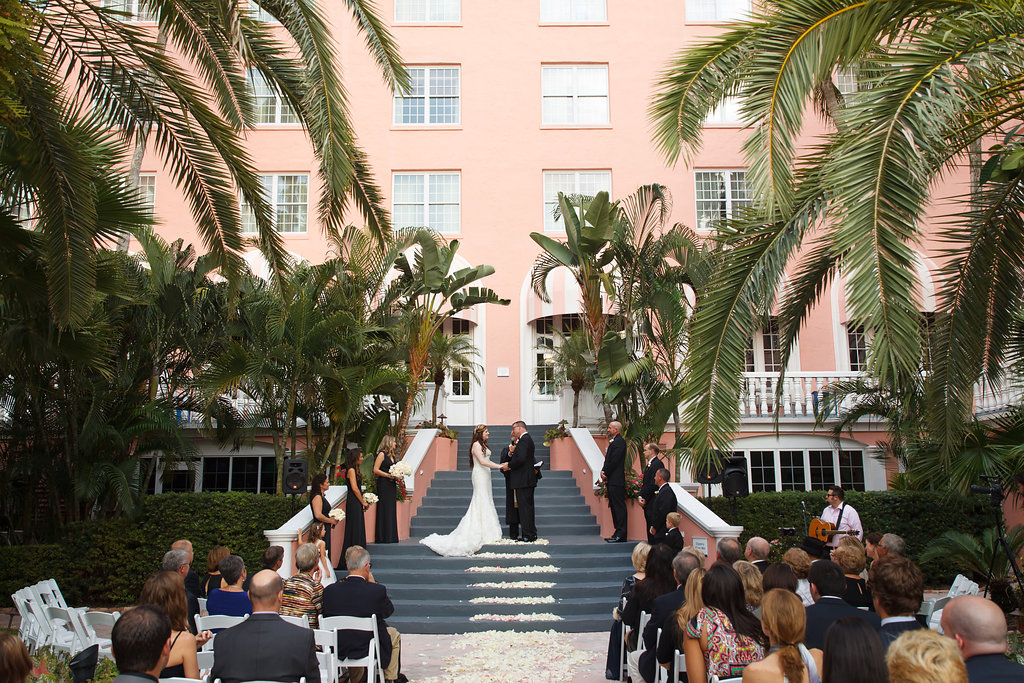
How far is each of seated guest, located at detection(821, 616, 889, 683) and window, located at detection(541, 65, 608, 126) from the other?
21046 millimetres

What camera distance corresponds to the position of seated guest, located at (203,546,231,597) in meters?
7.71

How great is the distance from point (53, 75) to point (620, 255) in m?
10.5

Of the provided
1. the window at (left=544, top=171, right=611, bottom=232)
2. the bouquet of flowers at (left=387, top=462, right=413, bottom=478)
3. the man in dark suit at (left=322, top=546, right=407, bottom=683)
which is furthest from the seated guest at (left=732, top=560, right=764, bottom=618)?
the window at (left=544, top=171, right=611, bottom=232)

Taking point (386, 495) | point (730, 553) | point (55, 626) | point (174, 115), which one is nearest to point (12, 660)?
point (730, 553)

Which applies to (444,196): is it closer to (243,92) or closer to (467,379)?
(467,379)

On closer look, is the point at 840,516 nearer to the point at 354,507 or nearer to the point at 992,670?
the point at 354,507

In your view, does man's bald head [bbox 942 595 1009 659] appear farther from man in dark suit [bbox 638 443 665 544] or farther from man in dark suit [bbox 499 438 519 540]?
man in dark suit [bbox 499 438 519 540]

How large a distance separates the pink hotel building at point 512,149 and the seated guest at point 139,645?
18.0m

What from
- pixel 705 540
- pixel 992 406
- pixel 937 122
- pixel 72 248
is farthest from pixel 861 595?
pixel 992 406

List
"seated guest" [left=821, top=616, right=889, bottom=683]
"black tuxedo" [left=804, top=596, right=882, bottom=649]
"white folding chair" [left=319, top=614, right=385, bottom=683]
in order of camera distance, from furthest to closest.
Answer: "white folding chair" [left=319, top=614, right=385, bottom=683] → "black tuxedo" [left=804, top=596, right=882, bottom=649] → "seated guest" [left=821, top=616, right=889, bottom=683]

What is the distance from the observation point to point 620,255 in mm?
15977

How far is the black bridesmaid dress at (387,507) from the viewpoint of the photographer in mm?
12781

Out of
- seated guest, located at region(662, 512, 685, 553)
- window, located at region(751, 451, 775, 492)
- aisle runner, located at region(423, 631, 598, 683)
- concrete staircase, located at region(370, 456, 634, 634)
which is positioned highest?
window, located at region(751, 451, 775, 492)

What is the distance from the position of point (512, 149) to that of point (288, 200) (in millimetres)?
6234
